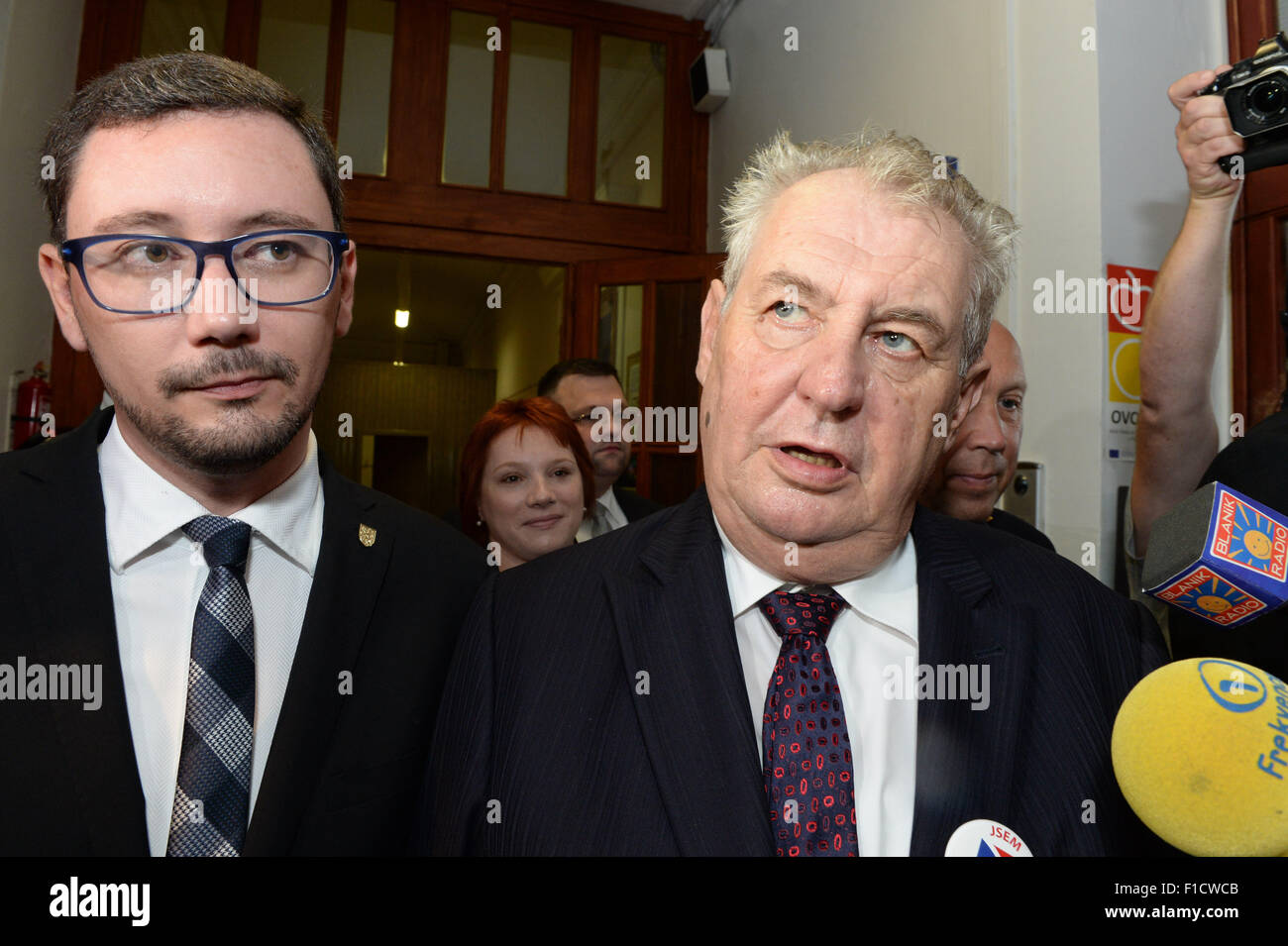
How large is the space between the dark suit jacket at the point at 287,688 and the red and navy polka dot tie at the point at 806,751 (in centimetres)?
42

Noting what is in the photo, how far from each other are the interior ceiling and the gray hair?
399 cm

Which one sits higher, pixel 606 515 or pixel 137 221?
pixel 137 221

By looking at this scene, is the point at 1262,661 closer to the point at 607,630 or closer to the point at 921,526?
the point at 921,526

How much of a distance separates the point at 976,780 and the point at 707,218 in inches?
169

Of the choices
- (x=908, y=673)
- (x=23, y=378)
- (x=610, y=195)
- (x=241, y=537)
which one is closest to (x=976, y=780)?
(x=908, y=673)

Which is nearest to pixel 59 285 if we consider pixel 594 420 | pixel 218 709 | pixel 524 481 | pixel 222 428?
pixel 222 428

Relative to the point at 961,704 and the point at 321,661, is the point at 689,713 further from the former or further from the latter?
the point at 321,661

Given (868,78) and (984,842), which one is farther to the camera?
(868,78)

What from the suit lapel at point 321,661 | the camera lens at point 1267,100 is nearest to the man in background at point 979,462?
the camera lens at point 1267,100

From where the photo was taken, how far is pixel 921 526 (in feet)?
4.24

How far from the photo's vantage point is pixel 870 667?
1.13 meters

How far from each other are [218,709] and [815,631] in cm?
65

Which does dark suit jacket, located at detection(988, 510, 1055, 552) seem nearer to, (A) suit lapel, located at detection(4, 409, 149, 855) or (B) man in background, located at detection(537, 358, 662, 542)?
(B) man in background, located at detection(537, 358, 662, 542)

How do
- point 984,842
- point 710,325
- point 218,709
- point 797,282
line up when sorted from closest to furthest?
1. point 984,842
2. point 218,709
3. point 797,282
4. point 710,325
